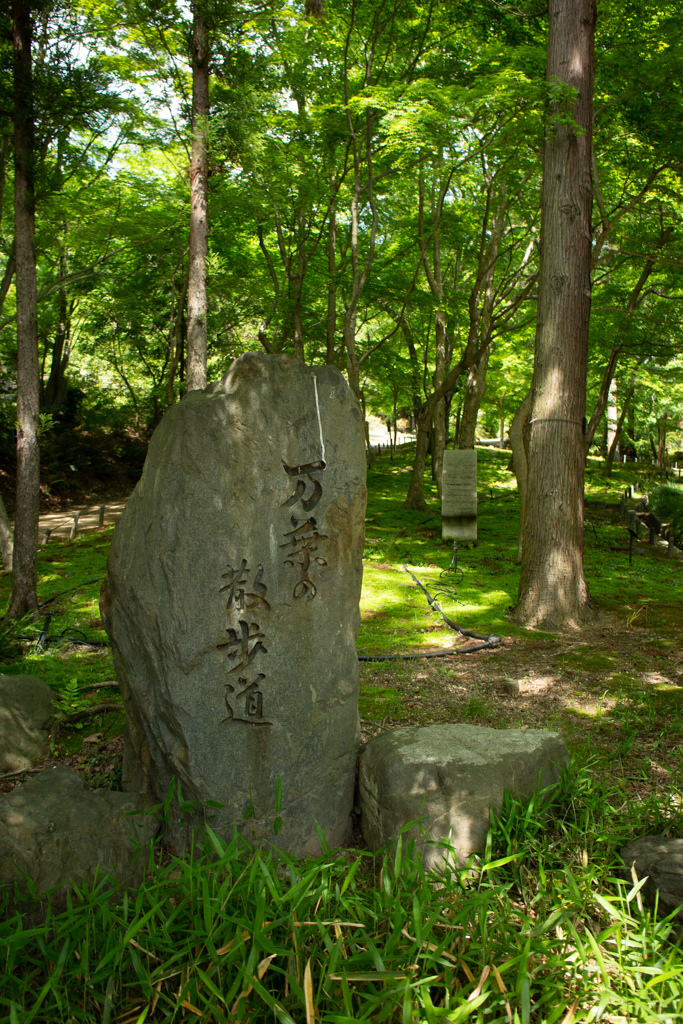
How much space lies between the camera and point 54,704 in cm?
454

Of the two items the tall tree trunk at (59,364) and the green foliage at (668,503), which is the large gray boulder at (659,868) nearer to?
the green foliage at (668,503)

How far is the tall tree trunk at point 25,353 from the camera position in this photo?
7.05m

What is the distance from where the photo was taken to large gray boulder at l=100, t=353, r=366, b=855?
3.24 m

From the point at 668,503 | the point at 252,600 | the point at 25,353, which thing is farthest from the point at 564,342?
the point at 668,503

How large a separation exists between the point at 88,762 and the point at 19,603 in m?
3.44

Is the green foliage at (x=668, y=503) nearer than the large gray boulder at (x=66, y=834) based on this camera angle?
No

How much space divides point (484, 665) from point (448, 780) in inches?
98.7

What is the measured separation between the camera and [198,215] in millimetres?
8461

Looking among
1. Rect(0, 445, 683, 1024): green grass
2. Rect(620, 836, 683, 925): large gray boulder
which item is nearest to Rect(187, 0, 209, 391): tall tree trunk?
Rect(0, 445, 683, 1024): green grass

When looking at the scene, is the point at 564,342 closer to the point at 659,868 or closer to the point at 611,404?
the point at 659,868

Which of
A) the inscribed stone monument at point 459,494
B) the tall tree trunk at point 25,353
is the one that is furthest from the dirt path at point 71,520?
the inscribed stone monument at point 459,494

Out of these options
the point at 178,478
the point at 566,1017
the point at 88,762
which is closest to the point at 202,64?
the point at 178,478

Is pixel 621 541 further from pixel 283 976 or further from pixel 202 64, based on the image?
pixel 283 976

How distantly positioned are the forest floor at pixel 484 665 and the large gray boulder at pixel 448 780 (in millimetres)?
533
